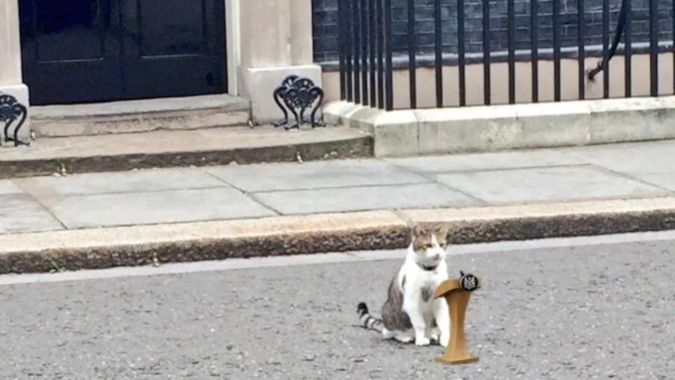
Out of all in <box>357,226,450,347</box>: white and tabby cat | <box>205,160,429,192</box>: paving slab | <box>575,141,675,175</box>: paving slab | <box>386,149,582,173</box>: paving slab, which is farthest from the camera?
<box>386,149,582,173</box>: paving slab

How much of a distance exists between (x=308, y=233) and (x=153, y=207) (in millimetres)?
1102

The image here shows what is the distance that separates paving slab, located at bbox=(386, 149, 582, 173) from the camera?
390 inches

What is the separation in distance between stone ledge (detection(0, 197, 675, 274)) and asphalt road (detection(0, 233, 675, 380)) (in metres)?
0.26

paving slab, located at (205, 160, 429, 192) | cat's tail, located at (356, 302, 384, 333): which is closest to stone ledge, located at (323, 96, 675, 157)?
paving slab, located at (205, 160, 429, 192)

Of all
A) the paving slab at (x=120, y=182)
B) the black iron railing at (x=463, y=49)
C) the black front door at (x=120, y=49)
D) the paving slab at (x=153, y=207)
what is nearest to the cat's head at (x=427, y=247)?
the paving slab at (x=153, y=207)

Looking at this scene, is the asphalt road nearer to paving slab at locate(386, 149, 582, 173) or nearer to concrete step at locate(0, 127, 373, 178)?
paving slab at locate(386, 149, 582, 173)

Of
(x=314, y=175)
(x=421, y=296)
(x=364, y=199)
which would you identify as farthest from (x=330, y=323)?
(x=314, y=175)

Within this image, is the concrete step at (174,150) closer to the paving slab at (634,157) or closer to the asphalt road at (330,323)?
the paving slab at (634,157)

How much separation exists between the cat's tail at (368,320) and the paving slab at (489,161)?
11.8ft

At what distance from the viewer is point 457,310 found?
559 centimetres

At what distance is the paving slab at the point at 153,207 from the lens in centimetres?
821

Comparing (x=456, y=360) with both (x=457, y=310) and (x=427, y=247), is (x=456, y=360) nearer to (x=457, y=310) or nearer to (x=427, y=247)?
(x=457, y=310)

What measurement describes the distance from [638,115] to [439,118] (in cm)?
143

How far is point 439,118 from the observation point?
10.4 m
